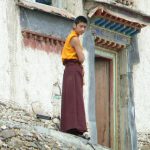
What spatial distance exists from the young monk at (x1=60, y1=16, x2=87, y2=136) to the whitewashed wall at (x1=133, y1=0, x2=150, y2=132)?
4.76m

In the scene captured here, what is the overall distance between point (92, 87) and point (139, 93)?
168cm

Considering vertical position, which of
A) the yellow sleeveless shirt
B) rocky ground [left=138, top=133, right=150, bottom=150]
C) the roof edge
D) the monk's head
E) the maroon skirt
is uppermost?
the roof edge

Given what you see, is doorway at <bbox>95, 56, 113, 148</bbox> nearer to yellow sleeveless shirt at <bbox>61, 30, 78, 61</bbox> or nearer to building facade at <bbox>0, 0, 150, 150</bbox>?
building facade at <bbox>0, 0, 150, 150</bbox>

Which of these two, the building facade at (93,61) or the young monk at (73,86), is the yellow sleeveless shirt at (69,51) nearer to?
the young monk at (73,86)

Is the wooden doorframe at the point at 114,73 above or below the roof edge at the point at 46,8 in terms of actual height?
below

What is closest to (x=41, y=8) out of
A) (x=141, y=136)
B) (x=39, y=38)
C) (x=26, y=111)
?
(x=39, y=38)

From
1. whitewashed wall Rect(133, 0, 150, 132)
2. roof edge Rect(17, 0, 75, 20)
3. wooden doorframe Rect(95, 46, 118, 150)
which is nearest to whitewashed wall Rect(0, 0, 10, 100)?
roof edge Rect(17, 0, 75, 20)

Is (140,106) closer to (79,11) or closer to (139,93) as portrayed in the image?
(139,93)

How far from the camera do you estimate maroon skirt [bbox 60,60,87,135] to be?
10.3 meters

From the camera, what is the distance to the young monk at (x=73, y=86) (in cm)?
1027

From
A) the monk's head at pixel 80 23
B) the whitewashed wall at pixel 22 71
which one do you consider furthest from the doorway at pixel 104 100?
the monk's head at pixel 80 23

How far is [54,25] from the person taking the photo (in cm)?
1316

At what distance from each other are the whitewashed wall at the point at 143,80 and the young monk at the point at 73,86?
15.6ft

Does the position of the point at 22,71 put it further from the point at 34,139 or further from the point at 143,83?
the point at 143,83
